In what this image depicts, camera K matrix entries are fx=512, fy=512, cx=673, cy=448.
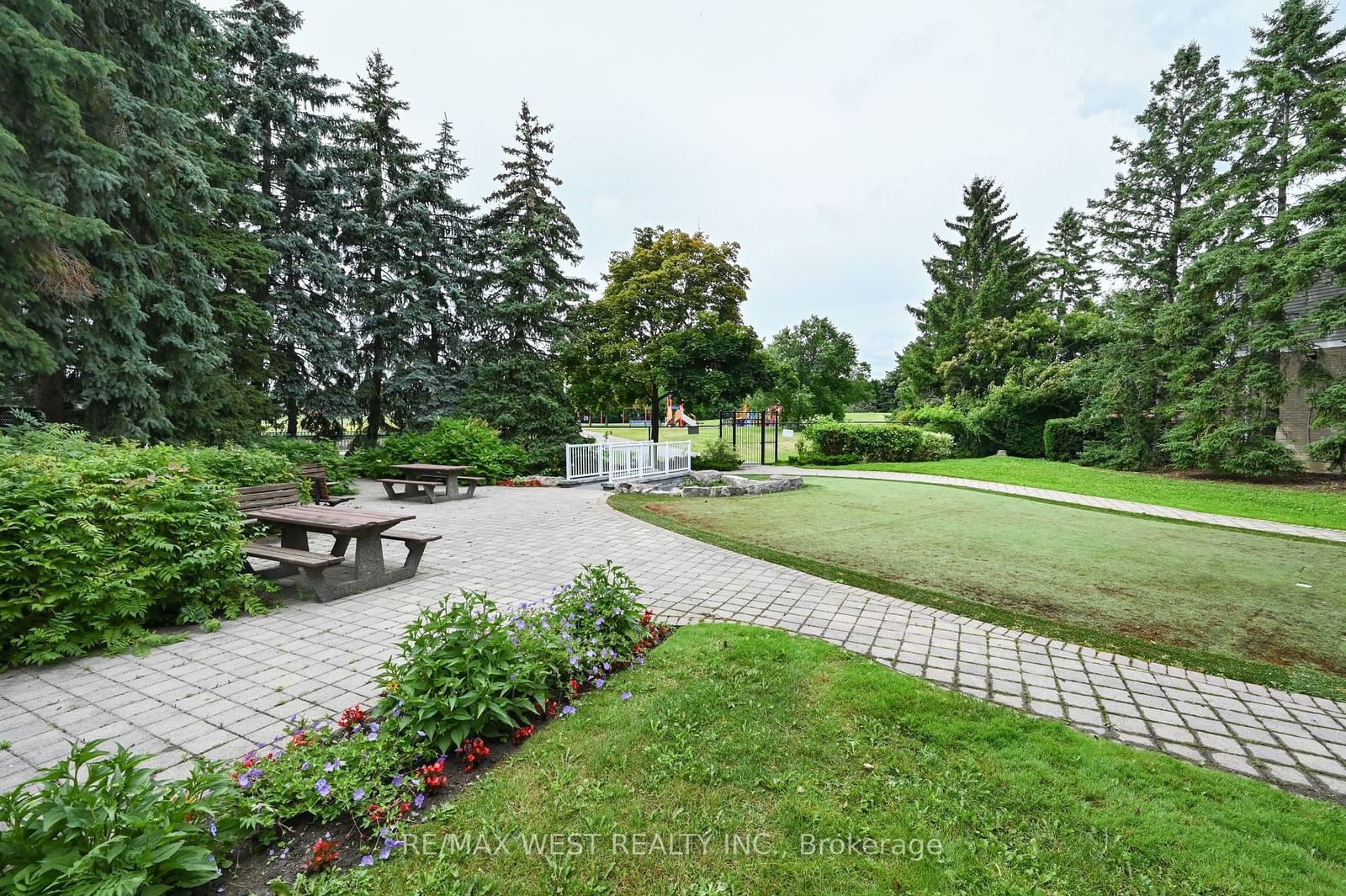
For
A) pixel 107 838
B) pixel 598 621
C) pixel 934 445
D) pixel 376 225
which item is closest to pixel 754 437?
pixel 934 445

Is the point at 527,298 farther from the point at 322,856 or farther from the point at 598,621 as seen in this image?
the point at 322,856

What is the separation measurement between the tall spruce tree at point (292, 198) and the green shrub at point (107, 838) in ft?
47.9

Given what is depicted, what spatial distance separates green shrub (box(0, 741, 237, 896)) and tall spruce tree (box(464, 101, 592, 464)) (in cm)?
1308

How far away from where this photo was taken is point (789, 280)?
970 inches

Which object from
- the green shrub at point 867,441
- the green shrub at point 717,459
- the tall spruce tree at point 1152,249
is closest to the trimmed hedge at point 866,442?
the green shrub at point 867,441

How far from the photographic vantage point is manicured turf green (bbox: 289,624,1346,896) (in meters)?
1.63

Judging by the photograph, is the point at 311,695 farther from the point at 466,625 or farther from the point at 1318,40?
the point at 1318,40

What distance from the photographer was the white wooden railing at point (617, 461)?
13.2 m

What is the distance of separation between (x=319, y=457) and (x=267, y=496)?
6344 millimetres

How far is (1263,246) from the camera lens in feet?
42.8

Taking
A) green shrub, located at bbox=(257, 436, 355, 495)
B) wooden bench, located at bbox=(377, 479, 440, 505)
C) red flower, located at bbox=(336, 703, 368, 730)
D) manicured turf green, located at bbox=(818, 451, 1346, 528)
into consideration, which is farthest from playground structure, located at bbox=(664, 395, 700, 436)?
red flower, located at bbox=(336, 703, 368, 730)

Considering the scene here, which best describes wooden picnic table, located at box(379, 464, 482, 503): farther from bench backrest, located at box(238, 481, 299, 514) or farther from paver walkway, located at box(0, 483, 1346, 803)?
paver walkway, located at box(0, 483, 1346, 803)

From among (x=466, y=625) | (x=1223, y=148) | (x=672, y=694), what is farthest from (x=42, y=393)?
(x=1223, y=148)

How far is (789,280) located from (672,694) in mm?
24496
